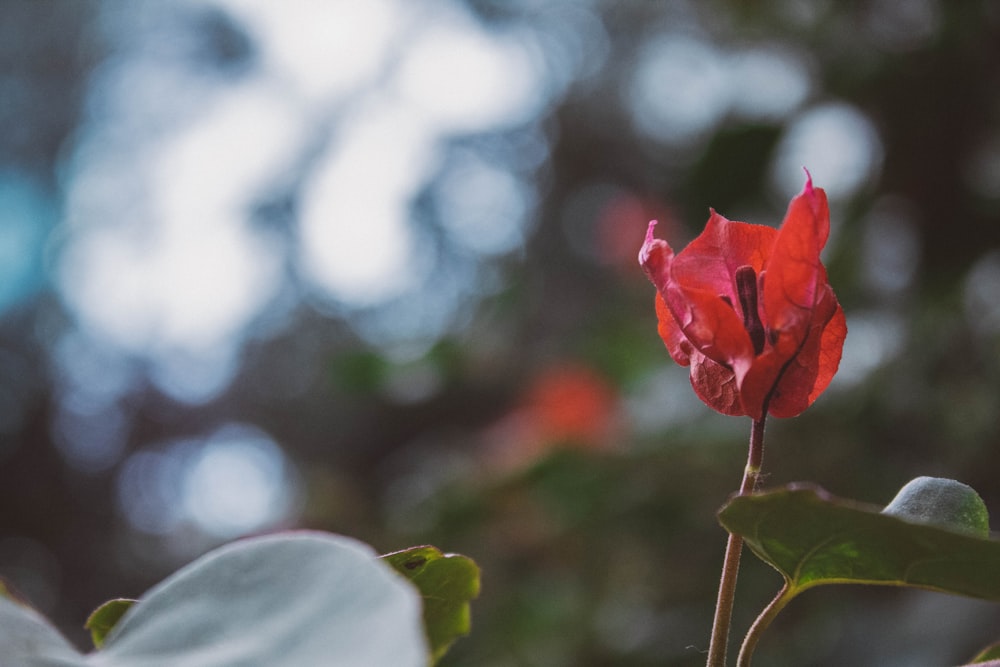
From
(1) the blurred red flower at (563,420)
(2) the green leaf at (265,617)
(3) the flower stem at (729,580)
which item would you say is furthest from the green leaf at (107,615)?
(1) the blurred red flower at (563,420)

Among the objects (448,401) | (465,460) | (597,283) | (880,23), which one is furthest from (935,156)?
(597,283)

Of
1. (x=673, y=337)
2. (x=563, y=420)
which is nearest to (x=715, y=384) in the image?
(x=673, y=337)

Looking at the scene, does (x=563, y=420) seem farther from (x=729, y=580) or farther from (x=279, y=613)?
(x=279, y=613)

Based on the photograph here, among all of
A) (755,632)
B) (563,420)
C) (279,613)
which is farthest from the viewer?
(563,420)

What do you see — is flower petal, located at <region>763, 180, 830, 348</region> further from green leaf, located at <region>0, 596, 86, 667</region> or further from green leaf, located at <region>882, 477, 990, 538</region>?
green leaf, located at <region>0, 596, 86, 667</region>

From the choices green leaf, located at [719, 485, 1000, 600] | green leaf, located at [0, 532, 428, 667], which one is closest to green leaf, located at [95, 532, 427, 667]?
green leaf, located at [0, 532, 428, 667]

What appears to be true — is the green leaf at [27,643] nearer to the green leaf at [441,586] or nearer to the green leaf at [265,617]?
the green leaf at [265,617]
